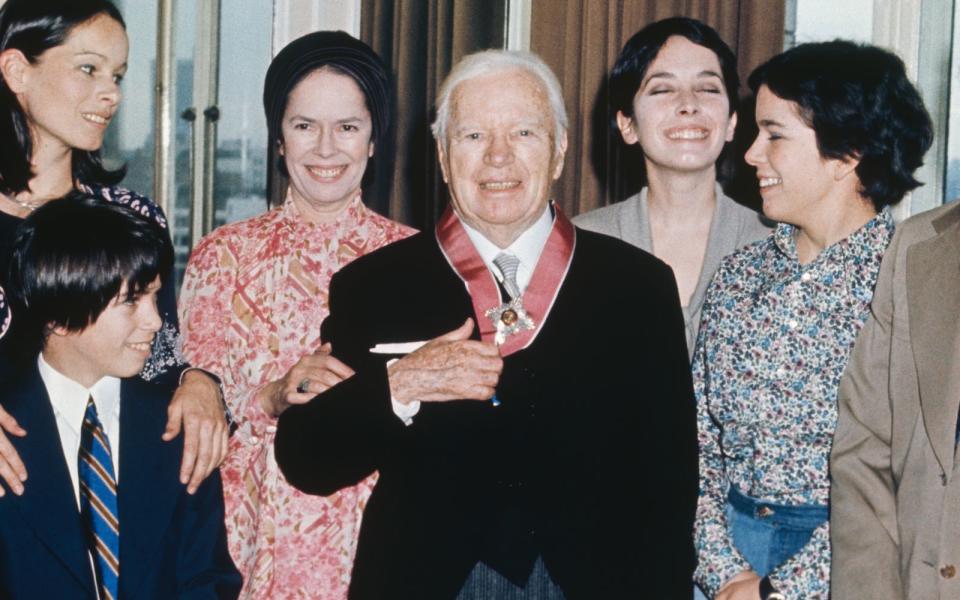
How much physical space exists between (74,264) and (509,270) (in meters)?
0.80

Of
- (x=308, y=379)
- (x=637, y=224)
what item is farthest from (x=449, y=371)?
(x=637, y=224)

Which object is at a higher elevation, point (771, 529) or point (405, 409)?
point (405, 409)

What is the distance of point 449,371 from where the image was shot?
186 centimetres

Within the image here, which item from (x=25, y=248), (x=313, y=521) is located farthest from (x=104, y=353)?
(x=313, y=521)

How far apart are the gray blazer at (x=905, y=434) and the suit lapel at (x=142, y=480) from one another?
3.98 feet

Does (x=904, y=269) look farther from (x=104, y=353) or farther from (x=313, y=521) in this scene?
(x=104, y=353)

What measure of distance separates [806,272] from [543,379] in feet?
1.97

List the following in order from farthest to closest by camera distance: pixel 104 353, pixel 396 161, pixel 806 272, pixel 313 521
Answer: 1. pixel 396 161
2. pixel 313 521
3. pixel 806 272
4. pixel 104 353

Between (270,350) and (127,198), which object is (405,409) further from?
(127,198)

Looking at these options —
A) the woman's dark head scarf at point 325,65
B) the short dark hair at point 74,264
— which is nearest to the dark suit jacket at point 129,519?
the short dark hair at point 74,264

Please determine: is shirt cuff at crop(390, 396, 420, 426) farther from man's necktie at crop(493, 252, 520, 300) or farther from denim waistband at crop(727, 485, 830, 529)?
denim waistband at crop(727, 485, 830, 529)

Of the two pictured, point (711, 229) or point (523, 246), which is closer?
point (523, 246)

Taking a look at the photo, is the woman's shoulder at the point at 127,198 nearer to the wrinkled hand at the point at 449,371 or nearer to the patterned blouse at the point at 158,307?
the patterned blouse at the point at 158,307

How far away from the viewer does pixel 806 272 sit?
214 centimetres
